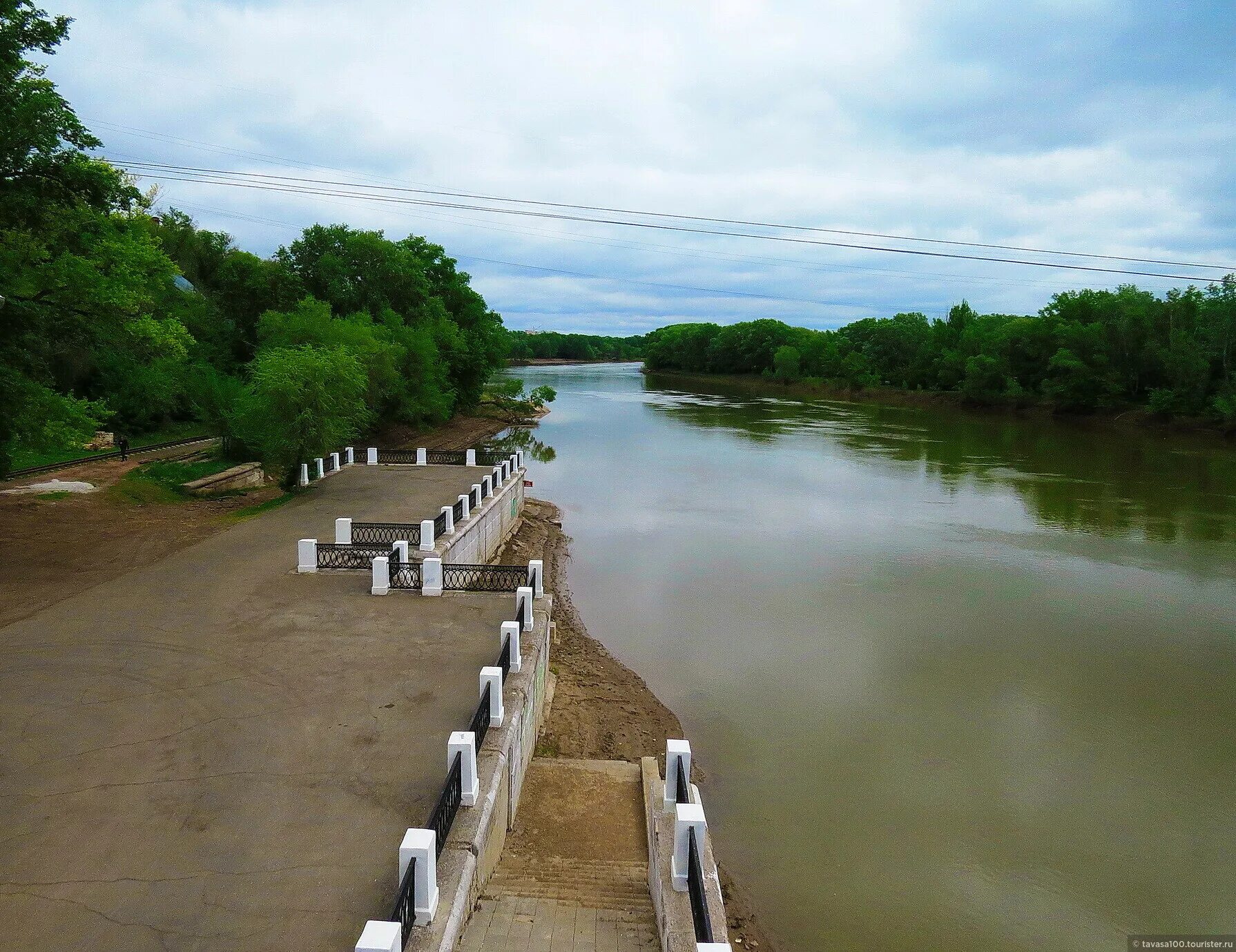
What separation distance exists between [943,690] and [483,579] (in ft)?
27.3

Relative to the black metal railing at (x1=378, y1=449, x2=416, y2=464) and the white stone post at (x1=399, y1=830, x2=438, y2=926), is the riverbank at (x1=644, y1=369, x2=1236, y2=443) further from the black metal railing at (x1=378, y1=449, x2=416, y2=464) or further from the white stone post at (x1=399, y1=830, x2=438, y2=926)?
the white stone post at (x1=399, y1=830, x2=438, y2=926)

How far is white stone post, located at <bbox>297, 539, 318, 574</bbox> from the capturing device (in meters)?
12.8

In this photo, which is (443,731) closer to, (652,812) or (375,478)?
(652,812)

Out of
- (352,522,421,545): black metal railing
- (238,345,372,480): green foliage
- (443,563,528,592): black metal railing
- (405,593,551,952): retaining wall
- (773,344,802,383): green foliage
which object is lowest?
(405,593,551,952): retaining wall

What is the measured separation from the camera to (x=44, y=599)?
1132cm

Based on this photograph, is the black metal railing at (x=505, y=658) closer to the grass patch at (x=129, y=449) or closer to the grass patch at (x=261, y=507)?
the grass patch at (x=261, y=507)

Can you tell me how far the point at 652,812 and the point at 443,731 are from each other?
2.38 meters

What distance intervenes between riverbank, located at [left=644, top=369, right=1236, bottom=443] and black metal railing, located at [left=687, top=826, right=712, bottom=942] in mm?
56074

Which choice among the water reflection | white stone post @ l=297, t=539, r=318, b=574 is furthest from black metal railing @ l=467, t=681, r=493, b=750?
the water reflection

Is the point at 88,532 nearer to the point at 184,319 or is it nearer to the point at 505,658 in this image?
the point at 505,658

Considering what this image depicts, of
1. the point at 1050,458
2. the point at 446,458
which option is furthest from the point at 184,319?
the point at 1050,458

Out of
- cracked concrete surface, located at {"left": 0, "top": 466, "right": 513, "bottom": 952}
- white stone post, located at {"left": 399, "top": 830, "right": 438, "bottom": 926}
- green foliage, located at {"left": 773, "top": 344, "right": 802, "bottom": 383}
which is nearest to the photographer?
white stone post, located at {"left": 399, "top": 830, "right": 438, "bottom": 926}

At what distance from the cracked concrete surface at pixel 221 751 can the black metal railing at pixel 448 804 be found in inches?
12.4

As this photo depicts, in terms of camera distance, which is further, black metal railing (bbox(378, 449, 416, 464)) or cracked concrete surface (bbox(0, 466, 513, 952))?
black metal railing (bbox(378, 449, 416, 464))
